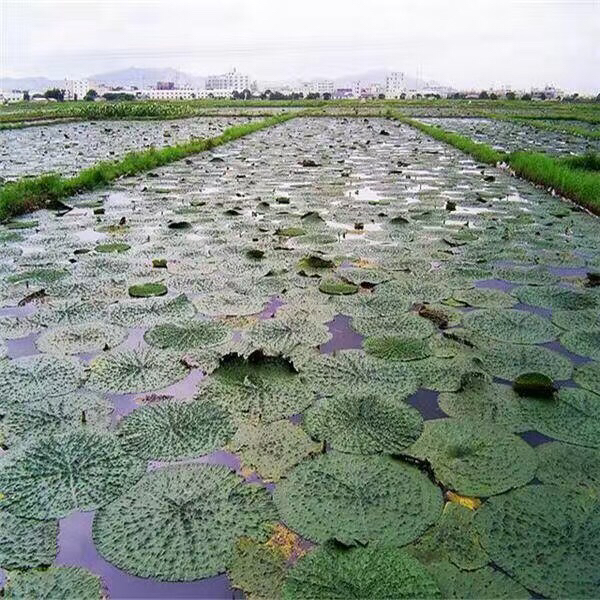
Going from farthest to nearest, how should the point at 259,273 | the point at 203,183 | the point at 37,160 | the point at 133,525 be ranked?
the point at 37,160 < the point at 203,183 < the point at 259,273 < the point at 133,525

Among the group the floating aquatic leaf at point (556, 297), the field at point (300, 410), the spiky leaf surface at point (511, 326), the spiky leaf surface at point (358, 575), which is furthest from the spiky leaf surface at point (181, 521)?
the floating aquatic leaf at point (556, 297)

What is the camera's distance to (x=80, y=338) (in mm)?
3662

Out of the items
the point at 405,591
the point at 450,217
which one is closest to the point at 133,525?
the point at 405,591

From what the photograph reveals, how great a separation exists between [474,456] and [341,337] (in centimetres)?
139

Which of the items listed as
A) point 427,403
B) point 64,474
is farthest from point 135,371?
point 427,403

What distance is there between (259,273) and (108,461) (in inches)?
107

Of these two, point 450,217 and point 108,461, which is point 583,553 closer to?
point 108,461

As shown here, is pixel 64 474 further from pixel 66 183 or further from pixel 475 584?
pixel 66 183

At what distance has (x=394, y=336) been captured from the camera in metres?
3.72

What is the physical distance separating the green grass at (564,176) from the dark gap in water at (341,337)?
5084mm

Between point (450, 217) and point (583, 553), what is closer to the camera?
point (583, 553)

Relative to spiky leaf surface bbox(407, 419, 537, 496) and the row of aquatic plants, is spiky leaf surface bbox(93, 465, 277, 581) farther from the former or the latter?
the row of aquatic plants

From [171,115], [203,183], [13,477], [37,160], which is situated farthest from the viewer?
[171,115]

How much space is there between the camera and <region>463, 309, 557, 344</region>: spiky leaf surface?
371 centimetres
